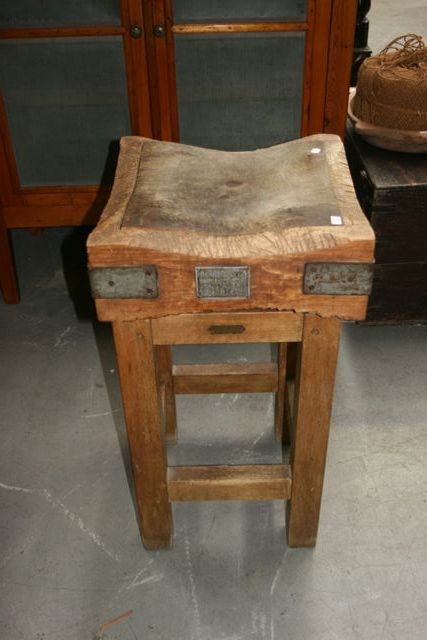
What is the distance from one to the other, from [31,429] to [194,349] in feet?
1.95

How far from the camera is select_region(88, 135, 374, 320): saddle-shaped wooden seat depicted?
1.16m

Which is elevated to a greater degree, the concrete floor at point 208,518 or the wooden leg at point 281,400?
the wooden leg at point 281,400

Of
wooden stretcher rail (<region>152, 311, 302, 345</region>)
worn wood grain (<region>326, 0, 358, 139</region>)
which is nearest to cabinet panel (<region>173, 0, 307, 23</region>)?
worn wood grain (<region>326, 0, 358, 139</region>)

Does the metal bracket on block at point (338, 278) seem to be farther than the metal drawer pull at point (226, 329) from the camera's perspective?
No

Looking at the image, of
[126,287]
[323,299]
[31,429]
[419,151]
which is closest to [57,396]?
[31,429]

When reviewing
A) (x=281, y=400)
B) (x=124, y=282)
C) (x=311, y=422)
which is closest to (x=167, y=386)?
(x=281, y=400)

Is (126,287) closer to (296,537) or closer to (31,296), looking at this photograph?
(296,537)

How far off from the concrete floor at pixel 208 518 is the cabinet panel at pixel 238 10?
1.03 metres

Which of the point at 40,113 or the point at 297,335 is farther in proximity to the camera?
the point at 40,113

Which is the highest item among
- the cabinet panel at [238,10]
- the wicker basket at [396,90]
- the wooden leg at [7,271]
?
the cabinet panel at [238,10]

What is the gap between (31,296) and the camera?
255cm

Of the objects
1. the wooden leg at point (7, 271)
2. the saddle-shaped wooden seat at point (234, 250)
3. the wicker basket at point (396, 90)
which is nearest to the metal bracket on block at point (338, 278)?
the saddle-shaped wooden seat at point (234, 250)

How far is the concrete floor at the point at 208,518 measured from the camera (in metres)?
1.50

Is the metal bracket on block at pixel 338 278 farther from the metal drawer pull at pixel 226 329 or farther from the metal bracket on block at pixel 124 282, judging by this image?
the metal bracket on block at pixel 124 282
